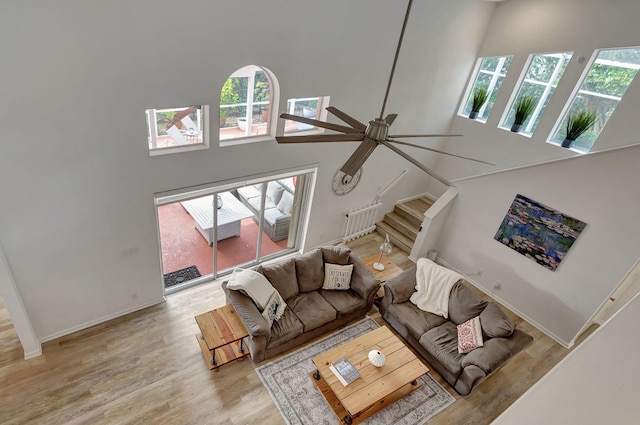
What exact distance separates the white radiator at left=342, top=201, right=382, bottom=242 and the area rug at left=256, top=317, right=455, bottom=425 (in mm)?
2650

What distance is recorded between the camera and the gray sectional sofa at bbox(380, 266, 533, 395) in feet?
14.1

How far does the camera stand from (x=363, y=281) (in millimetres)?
5188

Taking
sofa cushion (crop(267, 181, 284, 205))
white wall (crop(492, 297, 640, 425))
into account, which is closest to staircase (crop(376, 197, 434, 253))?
sofa cushion (crop(267, 181, 284, 205))

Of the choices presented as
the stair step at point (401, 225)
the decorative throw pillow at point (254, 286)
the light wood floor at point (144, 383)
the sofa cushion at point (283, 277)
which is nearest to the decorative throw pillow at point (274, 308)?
the decorative throw pillow at point (254, 286)

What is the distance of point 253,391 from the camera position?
4.24 m

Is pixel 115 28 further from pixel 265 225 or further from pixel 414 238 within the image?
pixel 414 238

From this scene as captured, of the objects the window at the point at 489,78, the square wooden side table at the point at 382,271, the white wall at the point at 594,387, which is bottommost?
the square wooden side table at the point at 382,271

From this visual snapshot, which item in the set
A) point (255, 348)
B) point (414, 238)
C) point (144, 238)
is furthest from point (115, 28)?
point (414, 238)

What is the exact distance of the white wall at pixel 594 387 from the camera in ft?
1.74

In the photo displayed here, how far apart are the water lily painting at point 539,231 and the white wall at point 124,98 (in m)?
2.84

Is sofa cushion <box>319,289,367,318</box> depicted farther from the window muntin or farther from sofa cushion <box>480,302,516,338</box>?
the window muntin

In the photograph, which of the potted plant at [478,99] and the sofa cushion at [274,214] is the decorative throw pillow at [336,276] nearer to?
the sofa cushion at [274,214]

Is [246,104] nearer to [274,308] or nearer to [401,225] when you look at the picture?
[274,308]

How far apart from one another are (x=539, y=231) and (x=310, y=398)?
4.23 metres
